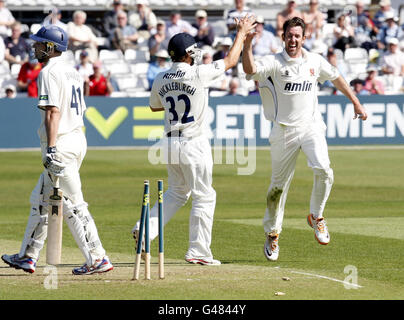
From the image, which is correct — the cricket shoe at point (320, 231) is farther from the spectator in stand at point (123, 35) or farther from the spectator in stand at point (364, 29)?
the spectator in stand at point (364, 29)

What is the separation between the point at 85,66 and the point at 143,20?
362cm

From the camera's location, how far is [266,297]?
789 cm

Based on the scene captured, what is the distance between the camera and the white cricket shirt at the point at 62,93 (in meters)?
8.62

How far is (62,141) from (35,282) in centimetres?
130

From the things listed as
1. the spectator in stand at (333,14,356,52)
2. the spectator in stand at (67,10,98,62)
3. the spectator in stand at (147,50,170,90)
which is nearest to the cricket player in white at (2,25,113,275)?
the spectator in stand at (147,50,170,90)

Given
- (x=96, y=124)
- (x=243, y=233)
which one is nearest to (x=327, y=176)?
(x=243, y=233)

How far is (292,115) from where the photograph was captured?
10.3m

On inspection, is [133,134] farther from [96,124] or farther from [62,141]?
[62,141]

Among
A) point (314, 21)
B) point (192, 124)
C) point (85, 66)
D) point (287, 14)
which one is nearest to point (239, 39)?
point (192, 124)

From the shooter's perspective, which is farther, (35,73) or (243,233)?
(35,73)

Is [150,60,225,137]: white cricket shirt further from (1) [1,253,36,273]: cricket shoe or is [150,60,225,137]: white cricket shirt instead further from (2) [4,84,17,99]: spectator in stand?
(2) [4,84,17,99]: spectator in stand

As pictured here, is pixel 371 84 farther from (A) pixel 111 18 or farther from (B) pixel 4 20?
(B) pixel 4 20

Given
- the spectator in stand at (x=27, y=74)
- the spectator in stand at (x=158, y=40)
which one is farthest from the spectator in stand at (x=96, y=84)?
the spectator in stand at (x=158, y=40)

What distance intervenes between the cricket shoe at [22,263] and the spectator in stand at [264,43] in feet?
61.1
